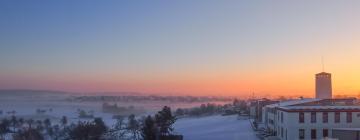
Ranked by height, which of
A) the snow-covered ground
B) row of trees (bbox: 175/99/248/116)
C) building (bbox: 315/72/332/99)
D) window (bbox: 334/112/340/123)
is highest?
building (bbox: 315/72/332/99)

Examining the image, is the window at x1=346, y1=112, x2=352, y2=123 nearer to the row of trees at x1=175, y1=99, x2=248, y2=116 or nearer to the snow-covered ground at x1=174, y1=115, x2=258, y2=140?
the snow-covered ground at x1=174, y1=115, x2=258, y2=140

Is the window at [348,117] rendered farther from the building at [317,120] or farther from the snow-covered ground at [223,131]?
the snow-covered ground at [223,131]

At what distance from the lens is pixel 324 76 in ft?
204

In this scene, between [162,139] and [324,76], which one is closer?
[162,139]

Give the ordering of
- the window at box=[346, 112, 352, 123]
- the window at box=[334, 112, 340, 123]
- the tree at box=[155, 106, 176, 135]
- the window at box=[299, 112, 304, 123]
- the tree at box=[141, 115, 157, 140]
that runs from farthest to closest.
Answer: the tree at box=[155, 106, 176, 135] < the tree at box=[141, 115, 157, 140] < the window at box=[299, 112, 304, 123] < the window at box=[346, 112, 352, 123] < the window at box=[334, 112, 340, 123]

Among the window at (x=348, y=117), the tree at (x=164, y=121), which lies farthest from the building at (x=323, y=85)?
the tree at (x=164, y=121)

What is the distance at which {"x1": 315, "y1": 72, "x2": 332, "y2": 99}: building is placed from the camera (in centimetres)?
6206

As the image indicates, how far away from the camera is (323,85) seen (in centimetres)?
6266

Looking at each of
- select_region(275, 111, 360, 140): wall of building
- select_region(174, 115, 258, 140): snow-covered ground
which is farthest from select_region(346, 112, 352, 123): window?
select_region(174, 115, 258, 140): snow-covered ground

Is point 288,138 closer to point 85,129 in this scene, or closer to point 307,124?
point 307,124

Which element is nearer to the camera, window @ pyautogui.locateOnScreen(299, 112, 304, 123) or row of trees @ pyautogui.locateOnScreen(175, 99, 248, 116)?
window @ pyautogui.locateOnScreen(299, 112, 304, 123)

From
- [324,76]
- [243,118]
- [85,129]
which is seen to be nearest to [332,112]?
[324,76]

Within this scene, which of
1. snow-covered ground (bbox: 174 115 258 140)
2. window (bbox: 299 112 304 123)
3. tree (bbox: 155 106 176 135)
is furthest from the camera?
snow-covered ground (bbox: 174 115 258 140)

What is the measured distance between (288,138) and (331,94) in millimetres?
16571
